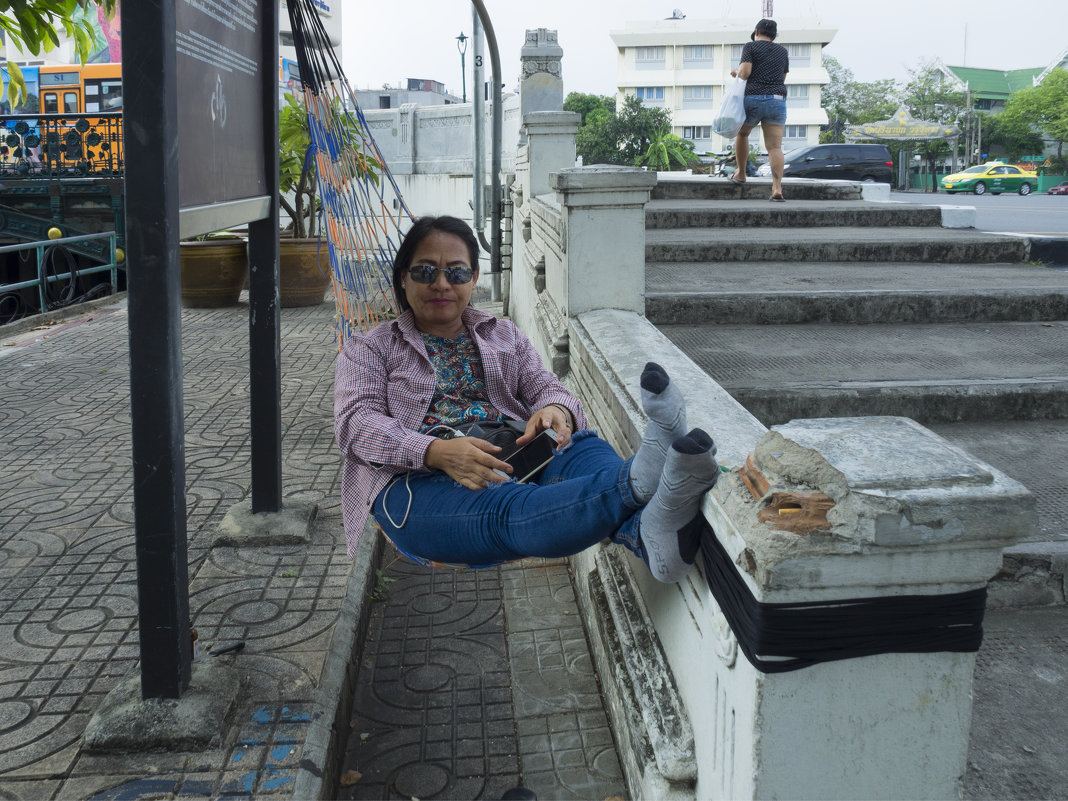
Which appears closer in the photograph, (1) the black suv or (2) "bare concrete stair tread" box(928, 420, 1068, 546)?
(2) "bare concrete stair tread" box(928, 420, 1068, 546)

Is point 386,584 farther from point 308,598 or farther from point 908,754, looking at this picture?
point 908,754

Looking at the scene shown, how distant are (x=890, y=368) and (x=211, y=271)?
8.23 meters

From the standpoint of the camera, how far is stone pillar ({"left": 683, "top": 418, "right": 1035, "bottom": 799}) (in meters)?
1.47

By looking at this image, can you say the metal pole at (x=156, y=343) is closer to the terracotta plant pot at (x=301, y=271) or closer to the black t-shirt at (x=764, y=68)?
the black t-shirt at (x=764, y=68)

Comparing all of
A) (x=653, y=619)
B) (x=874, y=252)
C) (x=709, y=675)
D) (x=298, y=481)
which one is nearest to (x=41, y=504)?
(x=298, y=481)

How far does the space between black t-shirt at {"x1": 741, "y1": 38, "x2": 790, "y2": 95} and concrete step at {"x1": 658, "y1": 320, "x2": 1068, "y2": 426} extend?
4555 millimetres

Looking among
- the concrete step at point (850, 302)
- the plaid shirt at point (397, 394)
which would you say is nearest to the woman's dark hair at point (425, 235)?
the plaid shirt at point (397, 394)

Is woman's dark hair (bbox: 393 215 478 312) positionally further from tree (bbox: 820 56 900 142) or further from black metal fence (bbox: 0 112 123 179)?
tree (bbox: 820 56 900 142)

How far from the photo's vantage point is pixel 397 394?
2.91 metres

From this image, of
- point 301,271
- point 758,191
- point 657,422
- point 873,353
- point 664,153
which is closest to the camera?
point 657,422

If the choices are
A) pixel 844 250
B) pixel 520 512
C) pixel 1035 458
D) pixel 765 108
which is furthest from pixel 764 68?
pixel 520 512

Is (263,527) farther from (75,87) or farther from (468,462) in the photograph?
(75,87)

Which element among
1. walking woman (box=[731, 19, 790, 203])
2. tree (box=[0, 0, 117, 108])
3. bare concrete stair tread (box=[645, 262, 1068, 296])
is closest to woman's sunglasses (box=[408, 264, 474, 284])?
tree (box=[0, 0, 117, 108])

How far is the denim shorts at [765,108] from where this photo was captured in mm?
8656
